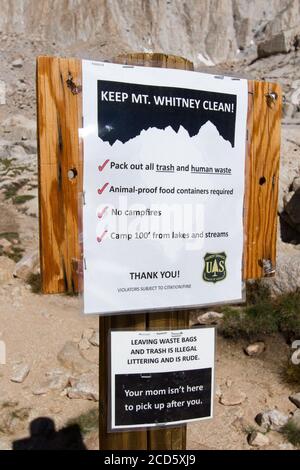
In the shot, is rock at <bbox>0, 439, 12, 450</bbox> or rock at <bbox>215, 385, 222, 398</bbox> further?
rock at <bbox>215, 385, 222, 398</bbox>

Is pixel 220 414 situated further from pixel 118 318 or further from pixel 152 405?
pixel 118 318

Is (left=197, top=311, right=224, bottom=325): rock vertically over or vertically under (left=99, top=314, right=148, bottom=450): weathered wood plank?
under

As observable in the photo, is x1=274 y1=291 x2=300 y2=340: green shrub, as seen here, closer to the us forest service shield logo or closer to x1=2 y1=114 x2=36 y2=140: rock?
the us forest service shield logo

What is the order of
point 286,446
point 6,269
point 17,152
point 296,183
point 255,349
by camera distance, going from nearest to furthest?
1. point 286,446
2. point 255,349
3. point 6,269
4. point 296,183
5. point 17,152

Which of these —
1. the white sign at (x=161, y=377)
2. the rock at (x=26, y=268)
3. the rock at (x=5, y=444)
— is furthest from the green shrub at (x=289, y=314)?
the rock at (x=26, y=268)

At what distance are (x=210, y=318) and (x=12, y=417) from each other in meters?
2.37

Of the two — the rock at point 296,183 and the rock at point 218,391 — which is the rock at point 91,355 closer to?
the rock at point 218,391

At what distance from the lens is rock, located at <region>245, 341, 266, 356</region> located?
175 inches

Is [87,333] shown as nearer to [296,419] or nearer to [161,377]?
[296,419]

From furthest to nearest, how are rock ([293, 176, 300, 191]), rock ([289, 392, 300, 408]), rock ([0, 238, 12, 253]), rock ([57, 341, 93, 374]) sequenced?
rock ([293, 176, 300, 191]), rock ([0, 238, 12, 253]), rock ([57, 341, 93, 374]), rock ([289, 392, 300, 408])

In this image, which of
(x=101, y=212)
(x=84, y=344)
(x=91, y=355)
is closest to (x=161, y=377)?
(x=101, y=212)

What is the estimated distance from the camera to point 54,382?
13.0ft

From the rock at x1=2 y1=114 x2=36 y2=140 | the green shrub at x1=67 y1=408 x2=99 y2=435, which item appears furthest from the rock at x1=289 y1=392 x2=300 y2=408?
the rock at x1=2 y1=114 x2=36 y2=140

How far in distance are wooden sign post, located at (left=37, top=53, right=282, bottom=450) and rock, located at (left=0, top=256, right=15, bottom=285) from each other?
4707 millimetres
